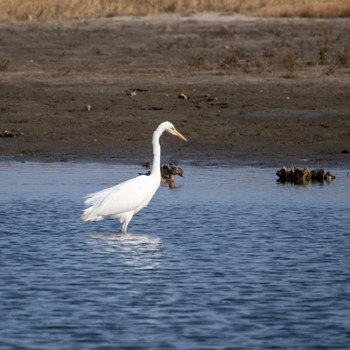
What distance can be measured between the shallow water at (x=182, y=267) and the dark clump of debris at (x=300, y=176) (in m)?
0.21

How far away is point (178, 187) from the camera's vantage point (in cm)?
1353

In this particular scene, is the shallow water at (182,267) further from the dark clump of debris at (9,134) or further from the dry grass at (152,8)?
the dry grass at (152,8)

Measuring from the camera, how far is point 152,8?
34000 millimetres

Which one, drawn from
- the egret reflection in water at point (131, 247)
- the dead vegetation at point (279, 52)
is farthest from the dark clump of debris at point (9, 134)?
the egret reflection in water at point (131, 247)

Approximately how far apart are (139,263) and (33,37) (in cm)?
1816

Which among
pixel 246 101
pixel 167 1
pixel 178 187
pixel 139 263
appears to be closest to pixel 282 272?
pixel 139 263

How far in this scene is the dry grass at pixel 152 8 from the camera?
32.3m

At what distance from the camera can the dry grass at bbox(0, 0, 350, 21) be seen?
32.3 m

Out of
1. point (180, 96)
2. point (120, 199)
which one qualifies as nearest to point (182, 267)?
point (120, 199)

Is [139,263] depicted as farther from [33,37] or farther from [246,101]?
[33,37]

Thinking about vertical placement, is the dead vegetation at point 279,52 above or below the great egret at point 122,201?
above

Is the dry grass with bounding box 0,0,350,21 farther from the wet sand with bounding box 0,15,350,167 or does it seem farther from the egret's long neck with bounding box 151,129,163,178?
the egret's long neck with bounding box 151,129,163,178

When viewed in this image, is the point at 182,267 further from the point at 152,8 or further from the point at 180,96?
the point at 152,8

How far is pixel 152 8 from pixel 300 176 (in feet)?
68.3
